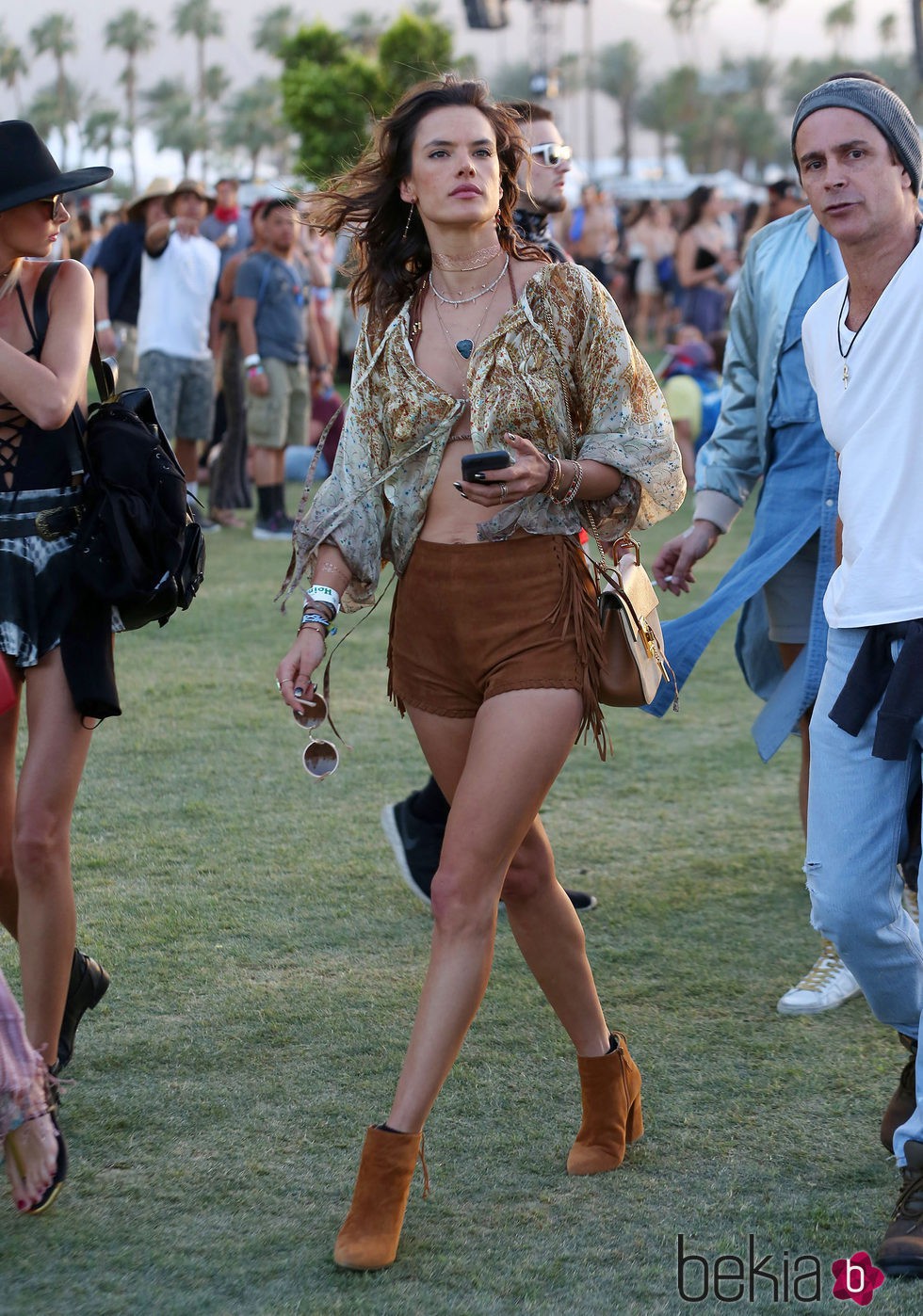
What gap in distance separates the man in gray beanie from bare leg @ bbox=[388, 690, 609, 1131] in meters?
0.54

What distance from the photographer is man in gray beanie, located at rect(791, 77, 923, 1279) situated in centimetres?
303

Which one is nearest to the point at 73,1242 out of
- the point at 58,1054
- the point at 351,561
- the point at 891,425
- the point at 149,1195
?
the point at 149,1195

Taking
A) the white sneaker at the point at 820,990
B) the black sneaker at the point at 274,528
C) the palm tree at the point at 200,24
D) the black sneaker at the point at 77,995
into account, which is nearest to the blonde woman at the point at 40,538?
the black sneaker at the point at 77,995

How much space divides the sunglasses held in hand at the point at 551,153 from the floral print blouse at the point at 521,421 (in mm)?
1962

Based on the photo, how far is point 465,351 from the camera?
3.34m

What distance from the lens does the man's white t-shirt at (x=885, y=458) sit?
3029 millimetres

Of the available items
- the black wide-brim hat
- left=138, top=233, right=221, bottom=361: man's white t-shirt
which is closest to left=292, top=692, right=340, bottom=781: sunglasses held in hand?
the black wide-brim hat

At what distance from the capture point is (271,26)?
138 m

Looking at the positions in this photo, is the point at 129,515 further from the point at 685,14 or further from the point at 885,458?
the point at 685,14

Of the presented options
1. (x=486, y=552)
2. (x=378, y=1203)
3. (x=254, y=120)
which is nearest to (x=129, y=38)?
(x=254, y=120)

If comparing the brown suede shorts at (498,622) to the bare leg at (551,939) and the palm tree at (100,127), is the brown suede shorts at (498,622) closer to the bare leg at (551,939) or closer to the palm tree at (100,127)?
the bare leg at (551,939)

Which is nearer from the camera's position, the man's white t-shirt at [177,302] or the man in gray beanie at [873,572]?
the man in gray beanie at [873,572]

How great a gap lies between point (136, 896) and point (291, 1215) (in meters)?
1.99

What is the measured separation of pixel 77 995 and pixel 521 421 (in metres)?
1.76
